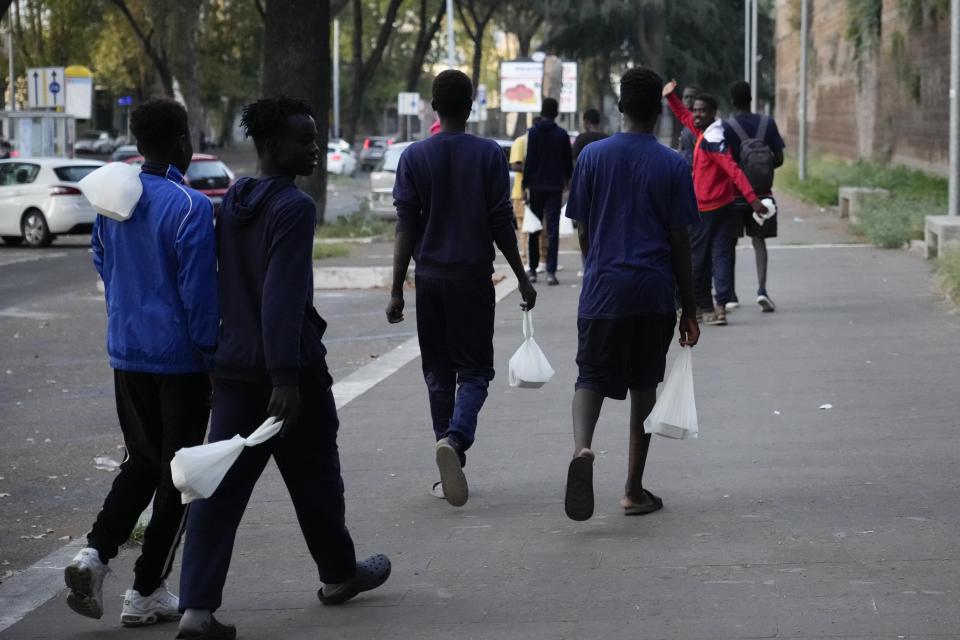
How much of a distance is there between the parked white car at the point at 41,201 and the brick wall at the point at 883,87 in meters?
14.3

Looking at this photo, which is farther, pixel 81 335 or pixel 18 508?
pixel 81 335

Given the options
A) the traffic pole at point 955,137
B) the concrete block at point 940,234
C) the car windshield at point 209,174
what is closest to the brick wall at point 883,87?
the traffic pole at point 955,137

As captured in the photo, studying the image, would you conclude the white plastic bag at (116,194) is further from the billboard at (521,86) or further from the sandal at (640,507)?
the billboard at (521,86)

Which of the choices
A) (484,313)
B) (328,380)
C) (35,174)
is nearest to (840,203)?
(35,174)

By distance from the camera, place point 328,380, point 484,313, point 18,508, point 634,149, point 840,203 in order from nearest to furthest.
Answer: point 328,380
point 634,149
point 484,313
point 18,508
point 840,203

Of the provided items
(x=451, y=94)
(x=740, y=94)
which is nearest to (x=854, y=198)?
(x=740, y=94)

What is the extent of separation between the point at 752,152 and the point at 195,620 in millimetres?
8880

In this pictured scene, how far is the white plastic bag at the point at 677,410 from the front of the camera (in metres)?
6.48

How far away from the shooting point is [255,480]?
518cm

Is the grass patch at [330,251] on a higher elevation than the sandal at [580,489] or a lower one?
higher

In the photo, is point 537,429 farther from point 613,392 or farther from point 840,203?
point 840,203

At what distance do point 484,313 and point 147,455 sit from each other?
2.10 metres

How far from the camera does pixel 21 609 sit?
564 cm

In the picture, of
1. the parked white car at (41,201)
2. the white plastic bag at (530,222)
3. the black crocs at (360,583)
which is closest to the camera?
the black crocs at (360,583)
